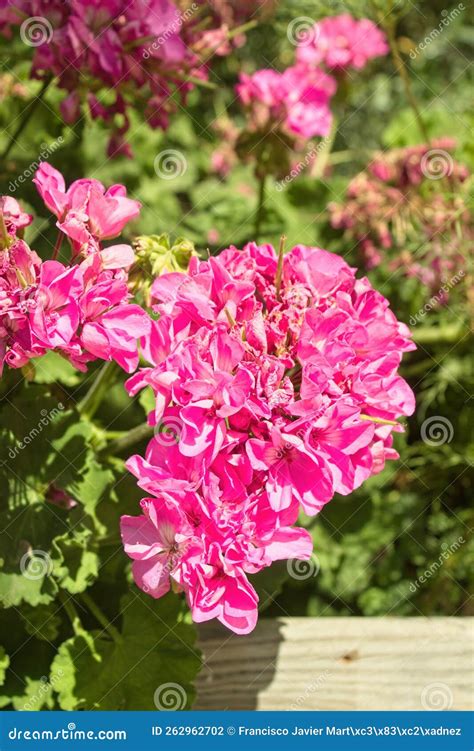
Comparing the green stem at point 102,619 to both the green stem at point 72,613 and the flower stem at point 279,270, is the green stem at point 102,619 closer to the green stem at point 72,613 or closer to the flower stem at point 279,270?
the green stem at point 72,613

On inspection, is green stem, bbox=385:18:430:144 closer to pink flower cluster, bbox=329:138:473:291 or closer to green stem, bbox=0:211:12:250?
pink flower cluster, bbox=329:138:473:291

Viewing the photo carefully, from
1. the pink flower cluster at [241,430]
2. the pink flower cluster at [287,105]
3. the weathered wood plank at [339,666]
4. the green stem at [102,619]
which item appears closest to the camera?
the pink flower cluster at [241,430]

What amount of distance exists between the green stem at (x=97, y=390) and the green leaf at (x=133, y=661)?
1.17ft

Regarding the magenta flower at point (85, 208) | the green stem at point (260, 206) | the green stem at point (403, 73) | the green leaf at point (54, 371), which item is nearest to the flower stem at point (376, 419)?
the magenta flower at point (85, 208)

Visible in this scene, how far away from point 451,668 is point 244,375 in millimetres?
1035

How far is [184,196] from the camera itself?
2799 millimetres

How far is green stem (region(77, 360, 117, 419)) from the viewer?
1.58m

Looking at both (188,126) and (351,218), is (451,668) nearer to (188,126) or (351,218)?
(351,218)

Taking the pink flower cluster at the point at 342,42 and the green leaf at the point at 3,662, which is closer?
the green leaf at the point at 3,662

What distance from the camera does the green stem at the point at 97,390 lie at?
62.1 inches

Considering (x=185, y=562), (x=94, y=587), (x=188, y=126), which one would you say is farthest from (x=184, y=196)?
(x=185, y=562)

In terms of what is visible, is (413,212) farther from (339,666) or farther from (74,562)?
(74,562)

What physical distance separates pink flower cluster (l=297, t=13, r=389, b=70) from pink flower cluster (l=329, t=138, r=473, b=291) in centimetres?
33

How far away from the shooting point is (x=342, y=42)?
2.52 meters
